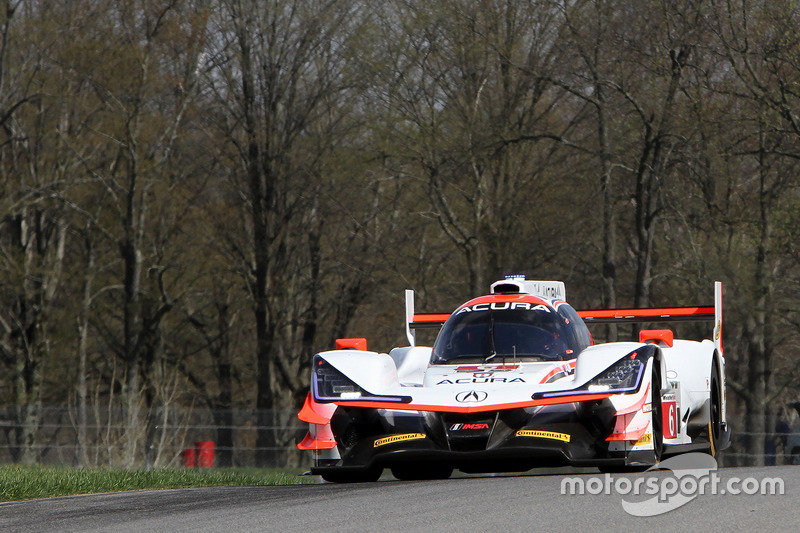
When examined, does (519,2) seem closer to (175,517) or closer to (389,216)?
(389,216)

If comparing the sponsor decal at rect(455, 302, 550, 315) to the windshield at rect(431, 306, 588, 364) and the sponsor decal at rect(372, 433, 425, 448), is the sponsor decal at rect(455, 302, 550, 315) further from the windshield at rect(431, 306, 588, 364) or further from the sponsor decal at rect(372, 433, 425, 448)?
the sponsor decal at rect(372, 433, 425, 448)

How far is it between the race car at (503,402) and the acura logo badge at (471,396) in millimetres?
11

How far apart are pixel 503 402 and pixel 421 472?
167 cm

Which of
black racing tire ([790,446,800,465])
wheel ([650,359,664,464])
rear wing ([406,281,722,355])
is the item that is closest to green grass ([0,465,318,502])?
rear wing ([406,281,722,355])

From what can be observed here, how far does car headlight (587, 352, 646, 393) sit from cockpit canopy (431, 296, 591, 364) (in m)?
1.14

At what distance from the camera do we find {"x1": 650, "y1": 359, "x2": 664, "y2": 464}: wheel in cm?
939

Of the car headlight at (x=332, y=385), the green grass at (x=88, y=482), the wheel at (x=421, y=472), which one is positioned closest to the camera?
the car headlight at (x=332, y=385)

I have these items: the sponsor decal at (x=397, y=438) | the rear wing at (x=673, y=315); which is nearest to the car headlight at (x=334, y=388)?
the sponsor decal at (x=397, y=438)

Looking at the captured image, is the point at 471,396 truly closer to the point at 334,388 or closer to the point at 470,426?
the point at 470,426

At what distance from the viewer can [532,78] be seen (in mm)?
27750

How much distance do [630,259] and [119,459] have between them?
52.6 ft

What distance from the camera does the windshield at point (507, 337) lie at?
33.8 feet

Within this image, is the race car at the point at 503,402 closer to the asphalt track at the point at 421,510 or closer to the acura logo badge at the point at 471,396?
the acura logo badge at the point at 471,396

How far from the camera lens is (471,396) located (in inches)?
355
